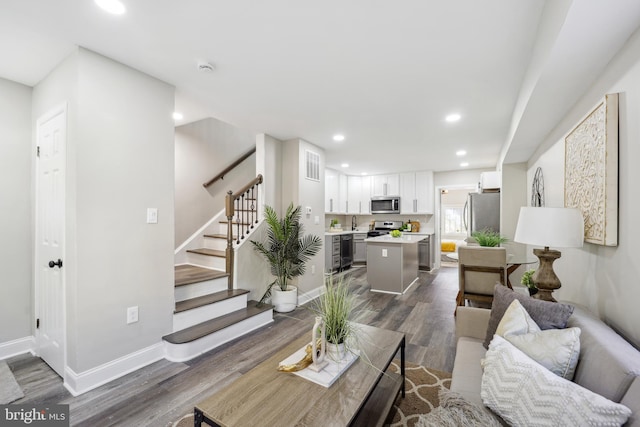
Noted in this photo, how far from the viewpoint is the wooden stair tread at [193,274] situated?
3047mm

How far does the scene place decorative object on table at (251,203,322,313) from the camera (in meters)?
3.65

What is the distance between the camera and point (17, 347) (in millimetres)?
2512

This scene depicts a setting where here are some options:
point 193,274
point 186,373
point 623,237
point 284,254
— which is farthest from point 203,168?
point 623,237

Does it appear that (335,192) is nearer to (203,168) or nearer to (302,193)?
(302,193)

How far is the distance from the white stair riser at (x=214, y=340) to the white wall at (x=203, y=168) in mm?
1871

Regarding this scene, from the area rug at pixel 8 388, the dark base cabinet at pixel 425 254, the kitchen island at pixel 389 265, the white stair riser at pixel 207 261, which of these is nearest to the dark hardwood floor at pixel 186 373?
the area rug at pixel 8 388

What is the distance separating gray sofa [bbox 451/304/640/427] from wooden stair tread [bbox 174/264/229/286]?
262cm

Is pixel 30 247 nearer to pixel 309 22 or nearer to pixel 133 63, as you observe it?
pixel 133 63

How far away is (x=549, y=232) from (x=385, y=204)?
565 cm

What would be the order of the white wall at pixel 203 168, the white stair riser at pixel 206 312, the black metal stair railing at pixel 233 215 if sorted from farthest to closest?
the white wall at pixel 203 168, the black metal stair railing at pixel 233 215, the white stair riser at pixel 206 312

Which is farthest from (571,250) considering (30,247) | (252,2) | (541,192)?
(30,247)

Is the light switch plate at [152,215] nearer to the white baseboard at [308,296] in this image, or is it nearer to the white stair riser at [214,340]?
the white stair riser at [214,340]

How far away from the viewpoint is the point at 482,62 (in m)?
2.12

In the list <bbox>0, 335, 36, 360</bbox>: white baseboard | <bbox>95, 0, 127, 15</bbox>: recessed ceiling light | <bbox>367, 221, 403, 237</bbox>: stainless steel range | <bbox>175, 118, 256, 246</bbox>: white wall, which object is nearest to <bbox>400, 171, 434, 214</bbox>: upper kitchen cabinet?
<bbox>367, 221, 403, 237</bbox>: stainless steel range
